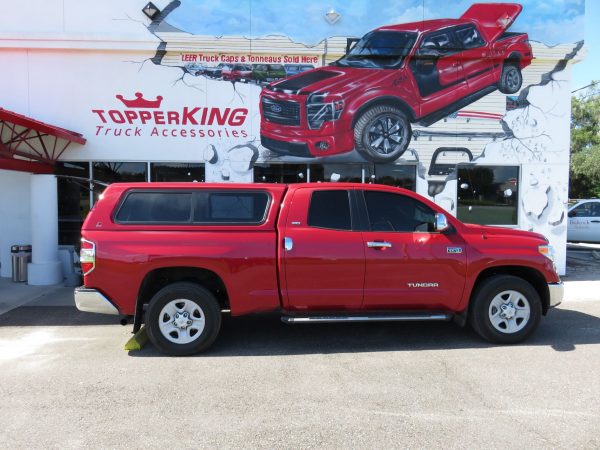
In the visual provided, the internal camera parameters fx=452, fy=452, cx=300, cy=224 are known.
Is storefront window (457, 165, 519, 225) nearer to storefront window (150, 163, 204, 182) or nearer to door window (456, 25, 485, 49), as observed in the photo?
door window (456, 25, 485, 49)

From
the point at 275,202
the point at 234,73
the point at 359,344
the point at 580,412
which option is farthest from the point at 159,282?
the point at 234,73

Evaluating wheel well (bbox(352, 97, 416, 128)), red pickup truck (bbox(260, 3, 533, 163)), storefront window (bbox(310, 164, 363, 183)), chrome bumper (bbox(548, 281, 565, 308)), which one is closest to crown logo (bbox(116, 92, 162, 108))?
red pickup truck (bbox(260, 3, 533, 163))

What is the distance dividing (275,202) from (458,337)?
281cm

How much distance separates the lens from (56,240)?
910 centimetres

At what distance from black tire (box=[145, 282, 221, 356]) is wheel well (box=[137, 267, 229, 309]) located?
0.51 ft

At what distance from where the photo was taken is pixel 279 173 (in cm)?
1002

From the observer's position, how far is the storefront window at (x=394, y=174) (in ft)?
33.3

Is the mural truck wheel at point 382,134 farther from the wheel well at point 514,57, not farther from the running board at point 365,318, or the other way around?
the running board at point 365,318

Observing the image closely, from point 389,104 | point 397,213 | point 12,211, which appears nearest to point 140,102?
point 12,211

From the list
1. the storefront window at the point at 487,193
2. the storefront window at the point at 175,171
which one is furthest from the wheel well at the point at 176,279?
the storefront window at the point at 487,193

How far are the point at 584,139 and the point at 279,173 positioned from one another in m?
31.0

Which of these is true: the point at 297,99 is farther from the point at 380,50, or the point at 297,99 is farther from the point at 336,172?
the point at 380,50

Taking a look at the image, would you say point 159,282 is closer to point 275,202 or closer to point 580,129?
point 275,202

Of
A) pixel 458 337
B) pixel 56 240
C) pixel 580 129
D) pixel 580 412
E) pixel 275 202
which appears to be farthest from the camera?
pixel 580 129
